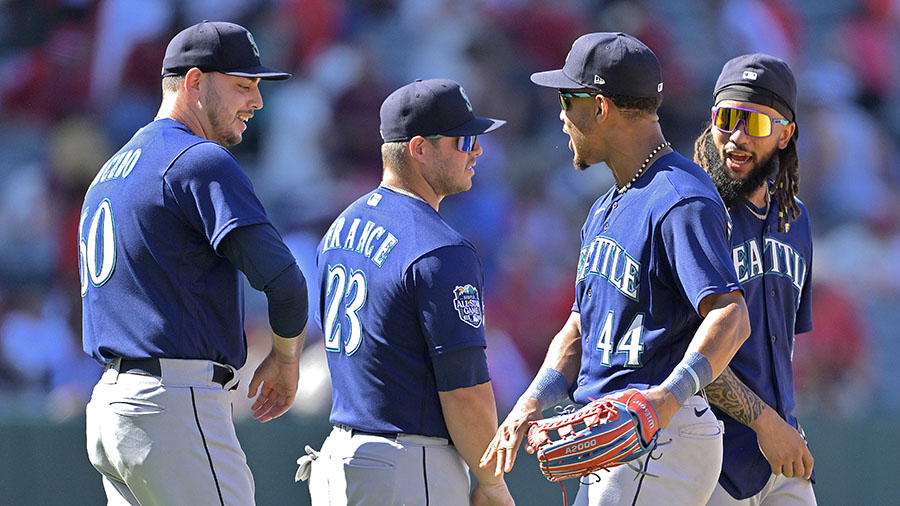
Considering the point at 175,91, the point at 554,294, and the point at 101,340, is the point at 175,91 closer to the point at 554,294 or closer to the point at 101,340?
the point at 101,340

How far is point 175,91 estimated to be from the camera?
396cm

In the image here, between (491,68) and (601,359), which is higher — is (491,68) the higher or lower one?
the higher one

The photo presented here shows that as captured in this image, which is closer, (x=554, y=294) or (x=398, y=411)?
(x=398, y=411)

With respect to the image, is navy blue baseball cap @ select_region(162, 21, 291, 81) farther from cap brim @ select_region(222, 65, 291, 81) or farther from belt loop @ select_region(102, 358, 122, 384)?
belt loop @ select_region(102, 358, 122, 384)

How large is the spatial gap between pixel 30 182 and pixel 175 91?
5.50 meters

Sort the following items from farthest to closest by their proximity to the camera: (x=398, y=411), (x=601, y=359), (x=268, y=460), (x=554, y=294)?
(x=554, y=294)
(x=268, y=460)
(x=398, y=411)
(x=601, y=359)

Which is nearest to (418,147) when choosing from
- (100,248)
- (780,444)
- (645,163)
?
(645,163)

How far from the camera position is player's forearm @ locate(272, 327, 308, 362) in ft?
12.9

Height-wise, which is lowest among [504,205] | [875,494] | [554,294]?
[875,494]

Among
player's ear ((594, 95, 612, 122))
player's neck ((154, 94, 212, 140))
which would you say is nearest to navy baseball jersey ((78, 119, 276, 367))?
player's neck ((154, 94, 212, 140))

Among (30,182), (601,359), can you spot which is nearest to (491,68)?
(30,182)

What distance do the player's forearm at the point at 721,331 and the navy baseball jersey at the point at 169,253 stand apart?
1403mm

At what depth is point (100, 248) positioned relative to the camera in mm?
3727

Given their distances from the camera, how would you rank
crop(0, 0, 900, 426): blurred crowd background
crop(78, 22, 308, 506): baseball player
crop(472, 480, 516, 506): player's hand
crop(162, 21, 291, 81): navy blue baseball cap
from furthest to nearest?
1. crop(0, 0, 900, 426): blurred crowd background
2. crop(162, 21, 291, 81): navy blue baseball cap
3. crop(472, 480, 516, 506): player's hand
4. crop(78, 22, 308, 506): baseball player
